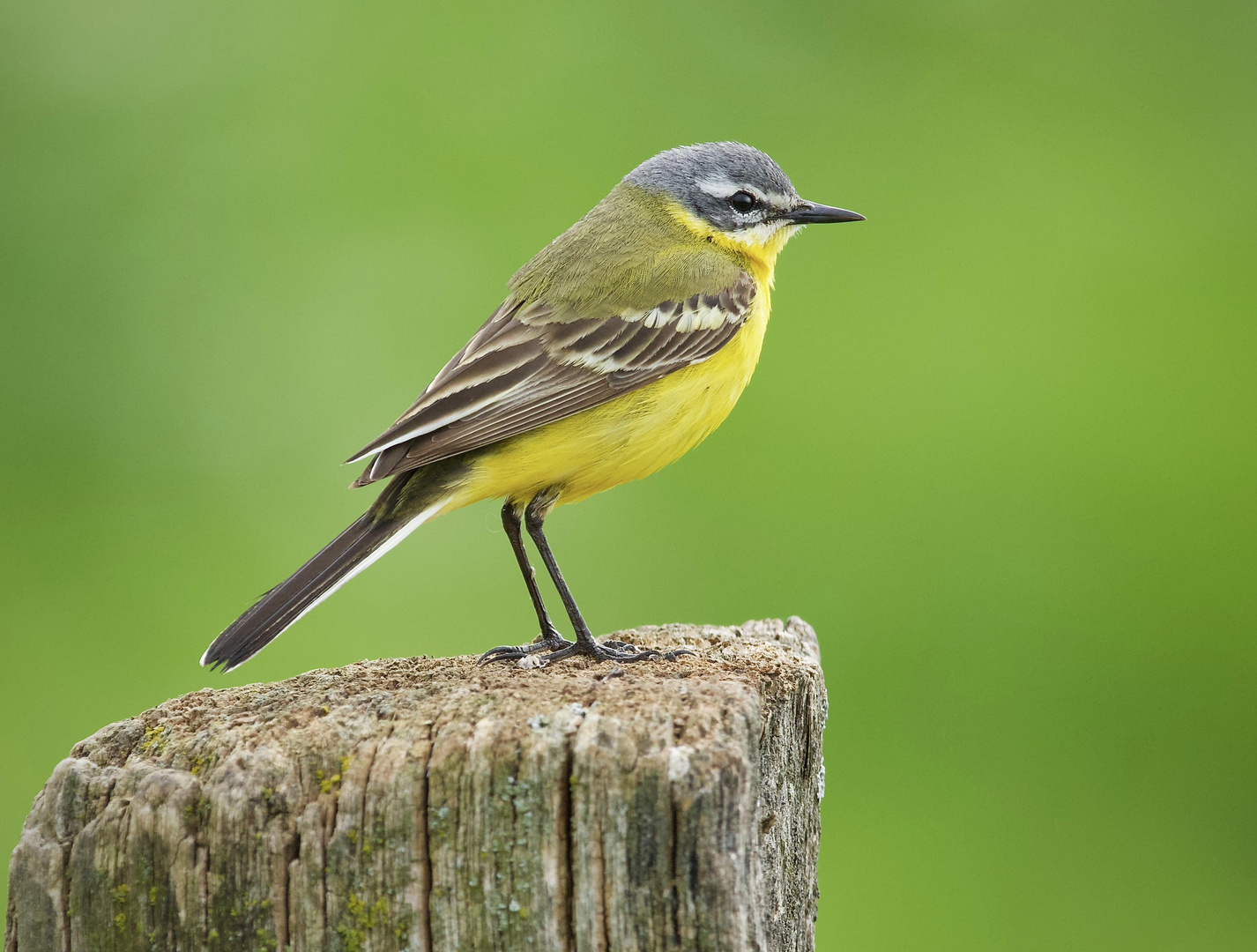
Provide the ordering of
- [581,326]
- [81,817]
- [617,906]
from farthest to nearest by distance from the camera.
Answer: [581,326], [81,817], [617,906]

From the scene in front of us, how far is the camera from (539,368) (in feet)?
16.8

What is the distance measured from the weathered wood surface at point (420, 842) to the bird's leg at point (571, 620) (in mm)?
1442

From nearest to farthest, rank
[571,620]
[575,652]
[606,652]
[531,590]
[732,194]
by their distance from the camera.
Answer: [606,652]
[575,652]
[571,620]
[531,590]
[732,194]

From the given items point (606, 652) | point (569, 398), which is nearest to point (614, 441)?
point (569, 398)

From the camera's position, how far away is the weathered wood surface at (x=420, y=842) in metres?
2.73

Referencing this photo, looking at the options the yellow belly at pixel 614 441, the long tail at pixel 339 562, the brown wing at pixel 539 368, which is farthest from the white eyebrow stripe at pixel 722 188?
the long tail at pixel 339 562

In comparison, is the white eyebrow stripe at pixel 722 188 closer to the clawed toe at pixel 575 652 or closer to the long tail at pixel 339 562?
the long tail at pixel 339 562

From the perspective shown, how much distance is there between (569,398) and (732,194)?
75.6 inches

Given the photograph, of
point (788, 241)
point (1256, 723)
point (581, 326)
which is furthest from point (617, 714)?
point (1256, 723)

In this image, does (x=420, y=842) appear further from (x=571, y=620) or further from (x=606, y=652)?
(x=571, y=620)

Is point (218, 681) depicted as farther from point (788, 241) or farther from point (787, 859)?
point (788, 241)

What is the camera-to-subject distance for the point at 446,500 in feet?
15.8

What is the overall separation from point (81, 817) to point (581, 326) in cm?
303

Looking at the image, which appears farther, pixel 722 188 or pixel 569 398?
pixel 722 188
